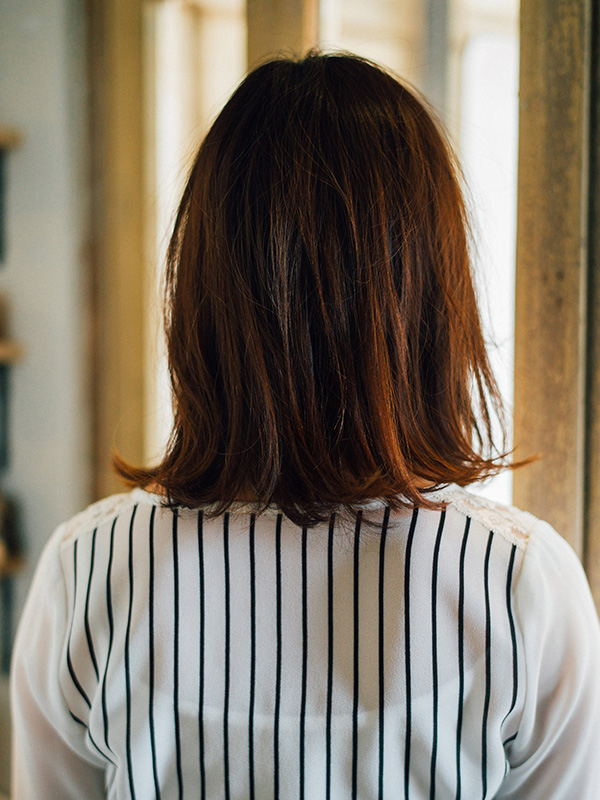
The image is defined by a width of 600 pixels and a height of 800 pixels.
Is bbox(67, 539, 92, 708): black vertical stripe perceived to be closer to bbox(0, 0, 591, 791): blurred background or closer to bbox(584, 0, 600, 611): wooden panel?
bbox(584, 0, 600, 611): wooden panel

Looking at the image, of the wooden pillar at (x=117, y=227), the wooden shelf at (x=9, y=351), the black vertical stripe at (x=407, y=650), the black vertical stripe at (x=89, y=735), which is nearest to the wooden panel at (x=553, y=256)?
the black vertical stripe at (x=407, y=650)

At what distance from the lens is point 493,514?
1.68ft

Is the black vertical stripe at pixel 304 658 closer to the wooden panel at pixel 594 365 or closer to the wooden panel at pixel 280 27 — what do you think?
the wooden panel at pixel 594 365

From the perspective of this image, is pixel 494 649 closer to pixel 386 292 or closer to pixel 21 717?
pixel 386 292

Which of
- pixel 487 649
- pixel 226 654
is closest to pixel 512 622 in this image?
pixel 487 649

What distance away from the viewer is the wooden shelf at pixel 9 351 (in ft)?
5.03

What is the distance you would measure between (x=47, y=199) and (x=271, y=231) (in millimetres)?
1245

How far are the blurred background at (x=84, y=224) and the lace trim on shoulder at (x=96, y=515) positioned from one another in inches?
31.9

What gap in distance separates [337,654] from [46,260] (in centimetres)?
136

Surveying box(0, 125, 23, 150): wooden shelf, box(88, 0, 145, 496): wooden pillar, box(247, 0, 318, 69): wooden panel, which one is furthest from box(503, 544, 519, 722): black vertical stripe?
box(0, 125, 23, 150): wooden shelf

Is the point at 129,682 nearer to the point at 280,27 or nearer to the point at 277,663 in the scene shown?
the point at 277,663

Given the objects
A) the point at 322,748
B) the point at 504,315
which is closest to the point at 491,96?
the point at 504,315

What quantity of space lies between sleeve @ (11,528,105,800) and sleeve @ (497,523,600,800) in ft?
1.41

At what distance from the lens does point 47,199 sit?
1.51 meters
